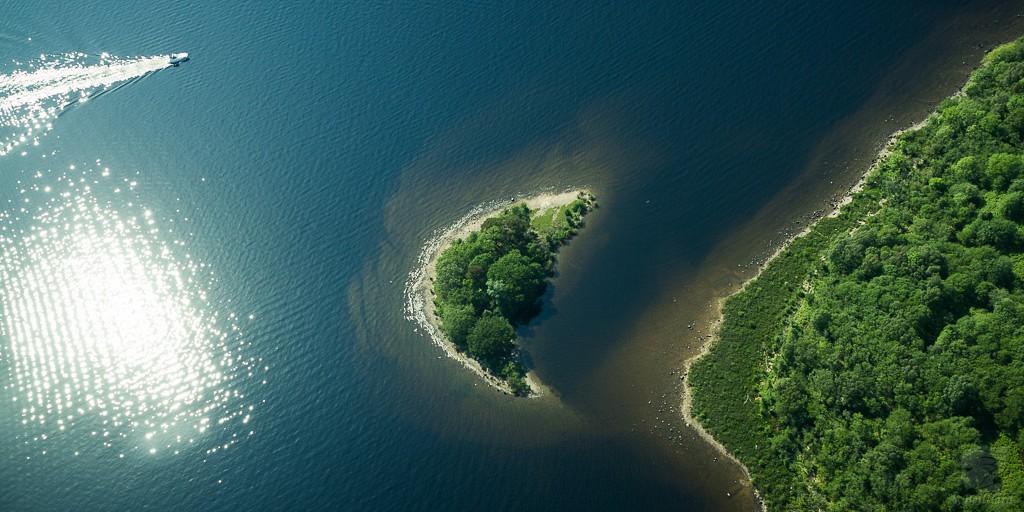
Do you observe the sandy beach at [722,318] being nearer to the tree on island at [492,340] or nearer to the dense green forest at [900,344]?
the dense green forest at [900,344]

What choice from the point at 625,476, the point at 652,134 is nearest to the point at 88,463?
the point at 625,476

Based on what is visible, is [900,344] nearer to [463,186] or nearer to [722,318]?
[722,318]

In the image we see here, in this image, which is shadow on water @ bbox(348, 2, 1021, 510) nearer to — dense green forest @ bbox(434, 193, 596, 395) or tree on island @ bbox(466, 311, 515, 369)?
dense green forest @ bbox(434, 193, 596, 395)

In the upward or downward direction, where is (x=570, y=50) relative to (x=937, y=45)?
upward

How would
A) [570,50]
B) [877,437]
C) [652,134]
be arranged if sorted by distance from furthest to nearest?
[570,50], [652,134], [877,437]

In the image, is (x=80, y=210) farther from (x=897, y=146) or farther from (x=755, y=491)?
(x=897, y=146)

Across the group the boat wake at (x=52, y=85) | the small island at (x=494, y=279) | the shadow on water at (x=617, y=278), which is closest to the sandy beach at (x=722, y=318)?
the shadow on water at (x=617, y=278)

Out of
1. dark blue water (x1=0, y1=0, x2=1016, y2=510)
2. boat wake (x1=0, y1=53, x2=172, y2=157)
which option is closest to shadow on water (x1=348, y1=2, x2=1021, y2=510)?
dark blue water (x1=0, y1=0, x2=1016, y2=510)

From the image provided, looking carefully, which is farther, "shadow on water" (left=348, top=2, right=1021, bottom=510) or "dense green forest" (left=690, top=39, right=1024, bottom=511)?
"shadow on water" (left=348, top=2, right=1021, bottom=510)
